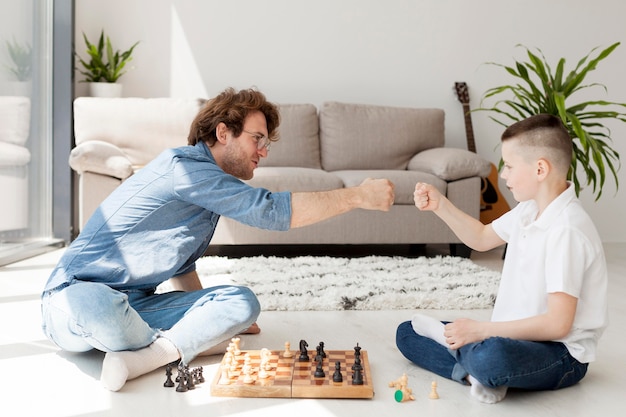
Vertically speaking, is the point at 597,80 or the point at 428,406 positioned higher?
the point at 597,80

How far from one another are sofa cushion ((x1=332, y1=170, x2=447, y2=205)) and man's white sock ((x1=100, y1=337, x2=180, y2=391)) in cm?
242

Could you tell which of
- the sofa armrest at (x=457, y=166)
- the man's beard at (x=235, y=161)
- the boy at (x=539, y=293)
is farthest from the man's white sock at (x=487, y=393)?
the sofa armrest at (x=457, y=166)

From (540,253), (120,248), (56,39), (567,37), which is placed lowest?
(120,248)

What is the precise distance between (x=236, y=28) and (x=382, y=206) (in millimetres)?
3598

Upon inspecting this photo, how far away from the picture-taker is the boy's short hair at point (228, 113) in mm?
2168

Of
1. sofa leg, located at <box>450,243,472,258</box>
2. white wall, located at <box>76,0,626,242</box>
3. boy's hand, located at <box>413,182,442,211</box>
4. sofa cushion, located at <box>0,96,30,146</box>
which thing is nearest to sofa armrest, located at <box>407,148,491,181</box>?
sofa leg, located at <box>450,243,472,258</box>

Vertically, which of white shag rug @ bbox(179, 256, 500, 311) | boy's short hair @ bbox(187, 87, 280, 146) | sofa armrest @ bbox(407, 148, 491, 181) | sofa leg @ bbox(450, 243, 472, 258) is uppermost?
boy's short hair @ bbox(187, 87, 280, 146)

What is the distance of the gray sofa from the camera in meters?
4.30

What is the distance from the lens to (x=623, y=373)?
7.09ft

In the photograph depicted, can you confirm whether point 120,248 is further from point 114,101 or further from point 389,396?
point 114,101

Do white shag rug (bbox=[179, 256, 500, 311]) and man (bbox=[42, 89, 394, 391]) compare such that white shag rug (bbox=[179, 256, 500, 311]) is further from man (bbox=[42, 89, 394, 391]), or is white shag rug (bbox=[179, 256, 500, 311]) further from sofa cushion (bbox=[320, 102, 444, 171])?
sofa cushion (bbox=[320, 102, 444, 171])

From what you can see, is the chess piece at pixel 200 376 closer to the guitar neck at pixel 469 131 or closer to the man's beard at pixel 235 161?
the man's beard at pixel 235 161

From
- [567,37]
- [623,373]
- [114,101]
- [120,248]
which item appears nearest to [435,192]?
[623,373]

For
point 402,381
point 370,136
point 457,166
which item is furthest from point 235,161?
point 370,136
